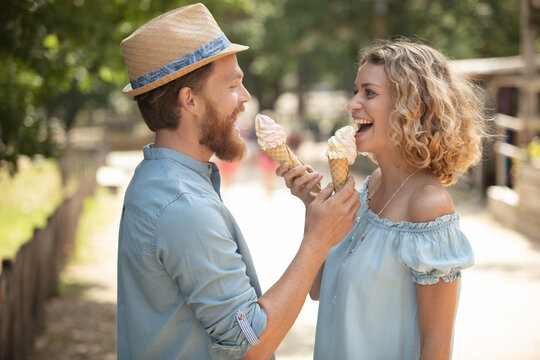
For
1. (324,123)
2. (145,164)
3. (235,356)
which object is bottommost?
(324,123)

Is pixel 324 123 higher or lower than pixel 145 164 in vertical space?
lower

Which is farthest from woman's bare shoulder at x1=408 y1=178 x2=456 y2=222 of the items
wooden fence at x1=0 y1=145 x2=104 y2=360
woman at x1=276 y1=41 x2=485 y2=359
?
wooden fence at x1=0 y1=145 x2=104 y2=360

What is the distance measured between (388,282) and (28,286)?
4.76m

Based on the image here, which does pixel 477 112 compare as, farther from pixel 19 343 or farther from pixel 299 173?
pixel 19 343

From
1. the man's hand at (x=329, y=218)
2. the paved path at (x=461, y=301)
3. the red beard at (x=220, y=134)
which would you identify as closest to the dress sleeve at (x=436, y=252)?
the man's hand at (x=329, y=218)

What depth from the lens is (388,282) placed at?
2.49 metres

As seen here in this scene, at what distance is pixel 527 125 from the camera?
1191cm

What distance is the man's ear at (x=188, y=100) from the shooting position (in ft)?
7.75

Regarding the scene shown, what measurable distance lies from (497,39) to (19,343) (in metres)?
20.7

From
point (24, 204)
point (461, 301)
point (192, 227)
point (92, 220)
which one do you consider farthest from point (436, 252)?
point (24, 204)

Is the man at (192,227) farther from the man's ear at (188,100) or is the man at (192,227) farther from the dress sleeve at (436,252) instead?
the dress sleeve at (436,252)

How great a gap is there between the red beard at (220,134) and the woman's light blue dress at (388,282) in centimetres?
69

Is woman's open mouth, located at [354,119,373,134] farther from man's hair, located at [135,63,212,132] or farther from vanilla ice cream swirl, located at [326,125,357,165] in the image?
man's hair, located at [135,63,212,132]

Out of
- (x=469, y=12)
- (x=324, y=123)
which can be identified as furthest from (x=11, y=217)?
(x=324, y=123)
